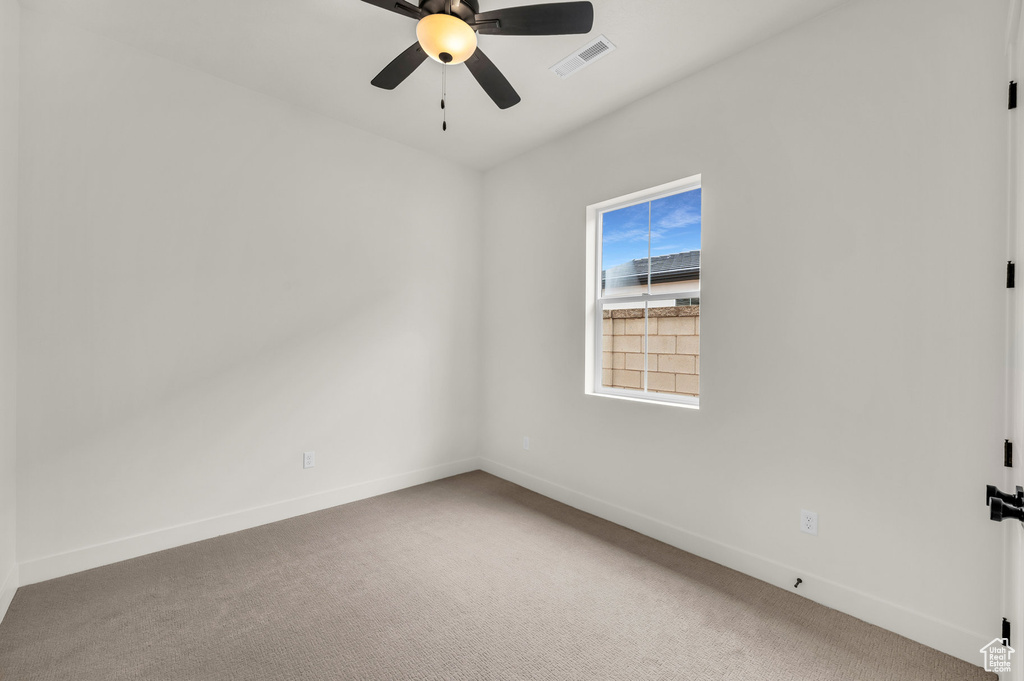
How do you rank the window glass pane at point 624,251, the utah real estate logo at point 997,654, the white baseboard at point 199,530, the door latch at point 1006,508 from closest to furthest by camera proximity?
the door latch at point 1006,508, the utah real estate logo at point 997,654, the white baseboard at point 199,530, the window glass pane at point 624,251

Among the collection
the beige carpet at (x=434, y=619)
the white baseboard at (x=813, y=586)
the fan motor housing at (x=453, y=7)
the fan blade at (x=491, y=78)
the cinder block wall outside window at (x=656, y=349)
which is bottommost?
the beige carpet at (x=434, y=619)

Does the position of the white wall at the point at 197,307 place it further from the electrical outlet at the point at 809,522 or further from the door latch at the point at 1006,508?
the door latch at the point at 1006,508

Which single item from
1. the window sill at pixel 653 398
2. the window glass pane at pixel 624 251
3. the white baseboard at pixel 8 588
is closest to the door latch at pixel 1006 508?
the window sill at pixel 653 398

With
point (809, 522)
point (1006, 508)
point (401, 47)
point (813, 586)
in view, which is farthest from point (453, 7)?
point (813, 586)

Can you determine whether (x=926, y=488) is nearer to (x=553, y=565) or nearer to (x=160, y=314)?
(x=553, y=565)

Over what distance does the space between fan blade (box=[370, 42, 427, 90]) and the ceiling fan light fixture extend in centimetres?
11

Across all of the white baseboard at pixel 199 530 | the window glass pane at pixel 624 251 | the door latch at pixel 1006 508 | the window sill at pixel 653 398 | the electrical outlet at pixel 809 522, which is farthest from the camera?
the window glass pane at pixel 624 251

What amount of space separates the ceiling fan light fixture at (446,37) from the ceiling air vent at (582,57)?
0.84 metres

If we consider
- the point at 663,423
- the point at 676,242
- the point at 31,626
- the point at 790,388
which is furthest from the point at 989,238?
the point at 31,626

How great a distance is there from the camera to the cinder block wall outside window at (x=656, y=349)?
9.61 ft

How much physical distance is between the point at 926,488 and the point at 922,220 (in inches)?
45.3

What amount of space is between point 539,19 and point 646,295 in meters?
1.87

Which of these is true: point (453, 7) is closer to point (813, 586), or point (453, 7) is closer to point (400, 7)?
point (400, 7)

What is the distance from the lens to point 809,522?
2.24 meters
